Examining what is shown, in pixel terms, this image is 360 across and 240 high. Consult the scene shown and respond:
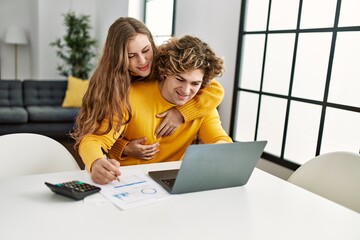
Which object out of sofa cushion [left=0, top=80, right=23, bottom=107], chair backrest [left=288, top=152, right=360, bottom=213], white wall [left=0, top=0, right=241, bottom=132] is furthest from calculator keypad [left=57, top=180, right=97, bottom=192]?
sofa cushion [left=0, top=80, right=23, bottom=107]

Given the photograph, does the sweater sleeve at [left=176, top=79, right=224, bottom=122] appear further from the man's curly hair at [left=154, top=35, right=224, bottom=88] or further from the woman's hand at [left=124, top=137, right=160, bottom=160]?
the woman's hand at [left=124, top=137, right=160, bottom=160]

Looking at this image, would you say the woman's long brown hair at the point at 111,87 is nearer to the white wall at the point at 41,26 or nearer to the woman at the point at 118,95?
the woman at the point at 118,95

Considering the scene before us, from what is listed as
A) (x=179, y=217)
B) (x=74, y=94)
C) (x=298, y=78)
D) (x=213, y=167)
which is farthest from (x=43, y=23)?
(x=179, y=217)

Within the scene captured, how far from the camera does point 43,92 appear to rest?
14.7 ft

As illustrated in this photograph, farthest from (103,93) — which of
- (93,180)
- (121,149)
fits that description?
(93,180)

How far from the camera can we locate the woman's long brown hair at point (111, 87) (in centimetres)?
132

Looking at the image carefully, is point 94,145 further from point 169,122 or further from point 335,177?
point 335,177

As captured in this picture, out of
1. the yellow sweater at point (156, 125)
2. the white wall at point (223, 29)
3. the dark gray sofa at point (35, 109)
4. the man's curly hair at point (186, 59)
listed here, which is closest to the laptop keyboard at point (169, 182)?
the yellow sweater at point (156, 125)

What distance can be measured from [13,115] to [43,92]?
68 cm

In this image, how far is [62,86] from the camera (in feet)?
15.0

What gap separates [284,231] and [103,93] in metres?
0.81

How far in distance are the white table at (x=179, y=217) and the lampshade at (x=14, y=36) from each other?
214 inches

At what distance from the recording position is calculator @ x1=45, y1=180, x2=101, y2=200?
39.6 inches

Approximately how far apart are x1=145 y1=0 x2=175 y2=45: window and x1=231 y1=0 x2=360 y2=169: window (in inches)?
60.0
